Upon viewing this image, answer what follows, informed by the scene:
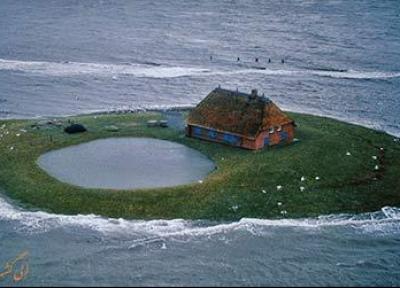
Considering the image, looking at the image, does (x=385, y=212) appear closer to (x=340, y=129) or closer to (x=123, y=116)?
(x=340, y=129)

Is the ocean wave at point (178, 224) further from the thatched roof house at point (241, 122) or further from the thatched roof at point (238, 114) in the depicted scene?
the thatched roof at point (238, 114)

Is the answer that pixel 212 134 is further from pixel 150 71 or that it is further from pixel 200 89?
pixel 150 71

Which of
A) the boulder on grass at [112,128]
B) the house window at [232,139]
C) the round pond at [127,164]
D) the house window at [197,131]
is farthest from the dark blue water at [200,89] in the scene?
the house window at [197,131]

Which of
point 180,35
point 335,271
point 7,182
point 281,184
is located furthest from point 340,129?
point 180,35

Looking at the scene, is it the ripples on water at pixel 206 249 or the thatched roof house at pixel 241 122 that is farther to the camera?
the thatched roof house at pixel 241 122

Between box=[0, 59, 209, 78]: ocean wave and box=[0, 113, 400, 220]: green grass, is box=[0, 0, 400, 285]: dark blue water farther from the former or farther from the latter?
box=[0, 113, 400, 220]: green grass

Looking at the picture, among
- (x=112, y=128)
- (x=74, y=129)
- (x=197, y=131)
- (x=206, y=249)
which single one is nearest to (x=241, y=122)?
(x=197, y=131)

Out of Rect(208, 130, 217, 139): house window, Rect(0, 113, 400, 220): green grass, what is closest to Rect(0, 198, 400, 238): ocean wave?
Rect(0, 113, 400, 220): green grass
